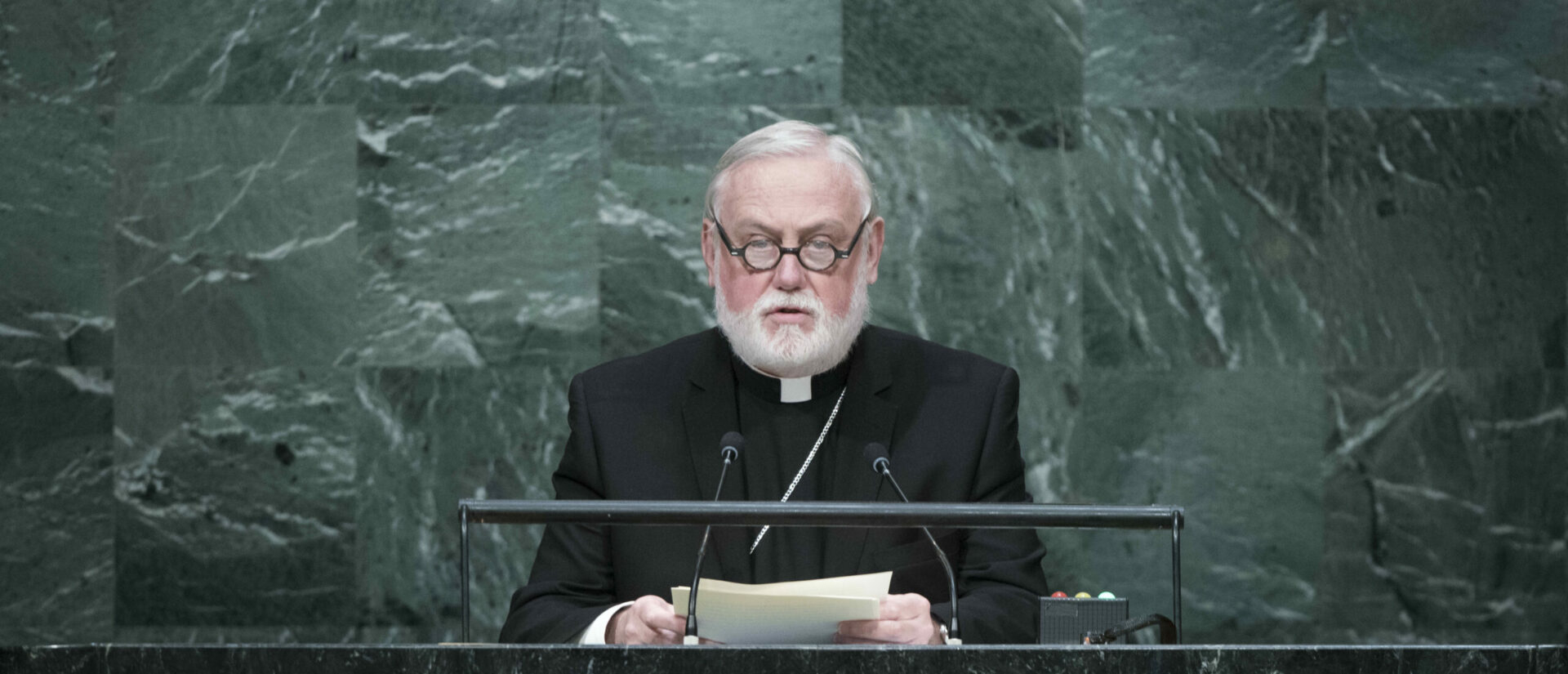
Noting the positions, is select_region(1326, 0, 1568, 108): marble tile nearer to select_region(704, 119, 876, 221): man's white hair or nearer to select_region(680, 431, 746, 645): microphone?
select_region(704, 119, 876, 221): man's white hair

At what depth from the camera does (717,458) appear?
3289mm

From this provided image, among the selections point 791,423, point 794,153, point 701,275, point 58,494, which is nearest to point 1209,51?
point 701,275

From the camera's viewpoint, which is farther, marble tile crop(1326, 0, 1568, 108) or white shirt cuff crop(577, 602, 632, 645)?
marble tile crop(1326, 0, 1568, 108)

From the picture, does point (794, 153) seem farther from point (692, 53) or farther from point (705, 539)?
point (692, 53)

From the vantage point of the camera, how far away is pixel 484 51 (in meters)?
5.00

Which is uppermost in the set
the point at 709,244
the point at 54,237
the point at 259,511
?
the point at 54,237

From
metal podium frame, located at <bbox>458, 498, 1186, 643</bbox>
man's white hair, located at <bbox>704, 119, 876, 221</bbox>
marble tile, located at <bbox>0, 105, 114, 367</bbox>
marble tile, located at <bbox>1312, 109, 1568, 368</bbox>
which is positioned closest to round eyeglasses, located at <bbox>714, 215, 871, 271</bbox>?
man's white hair, located at <bbox>704, 119, 876, 221</bbox>

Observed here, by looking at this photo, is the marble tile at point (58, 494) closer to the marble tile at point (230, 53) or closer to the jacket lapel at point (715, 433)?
the marble tile at point (230, 53)

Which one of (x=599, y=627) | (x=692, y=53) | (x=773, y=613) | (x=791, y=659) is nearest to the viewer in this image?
(x=791, y=659)

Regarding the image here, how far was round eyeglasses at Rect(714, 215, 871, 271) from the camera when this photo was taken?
3.23m

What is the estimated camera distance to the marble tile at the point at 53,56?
498 cm

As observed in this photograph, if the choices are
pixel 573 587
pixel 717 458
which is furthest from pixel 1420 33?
pixel 573 587

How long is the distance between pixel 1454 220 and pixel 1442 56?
1.76 ft

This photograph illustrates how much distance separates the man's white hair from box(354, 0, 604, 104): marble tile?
1.77 metres
